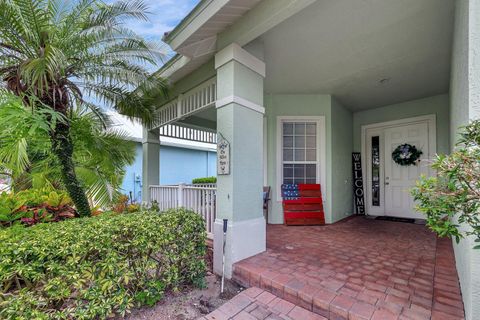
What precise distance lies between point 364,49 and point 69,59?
4.14 metres

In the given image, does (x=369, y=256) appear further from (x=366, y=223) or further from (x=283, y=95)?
(x=283, y=95)

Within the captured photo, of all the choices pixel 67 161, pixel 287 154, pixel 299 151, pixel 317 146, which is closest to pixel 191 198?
pixel 67 161

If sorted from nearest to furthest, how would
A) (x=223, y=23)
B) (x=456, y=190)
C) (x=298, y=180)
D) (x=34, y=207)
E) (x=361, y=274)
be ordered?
1. (x=456, y=190)
2. (x=361, y=274)
3. (x=223, y=23)
4. (x=34, y=207)
5. (x=298, y=180)

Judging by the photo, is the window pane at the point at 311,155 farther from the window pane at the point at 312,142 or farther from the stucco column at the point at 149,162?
the stucco column at the point at 149,162

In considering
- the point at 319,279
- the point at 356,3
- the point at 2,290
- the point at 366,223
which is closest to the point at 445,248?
the point at 366,223

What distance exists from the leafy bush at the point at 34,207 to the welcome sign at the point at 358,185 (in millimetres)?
6187

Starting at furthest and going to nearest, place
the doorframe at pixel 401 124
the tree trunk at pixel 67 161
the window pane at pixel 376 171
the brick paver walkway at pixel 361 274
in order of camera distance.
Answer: the window pane at pixel 376 171
the doorframe at pixel 401 124
the tree trunk at pixel 67 161
the brick paver walkway at pixel 361 274

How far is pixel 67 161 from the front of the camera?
3221 millimetres

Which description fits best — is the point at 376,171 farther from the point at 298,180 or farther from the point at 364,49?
the point at 364,49

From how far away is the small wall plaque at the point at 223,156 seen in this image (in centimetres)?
296

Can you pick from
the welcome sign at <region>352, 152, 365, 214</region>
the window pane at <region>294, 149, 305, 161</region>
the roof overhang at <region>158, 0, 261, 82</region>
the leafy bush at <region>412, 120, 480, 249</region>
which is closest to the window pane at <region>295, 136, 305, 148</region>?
the window pane at <region>294, 149, 305, 161</region>

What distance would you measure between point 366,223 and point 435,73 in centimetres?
317

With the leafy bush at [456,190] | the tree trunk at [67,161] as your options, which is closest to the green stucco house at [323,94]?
the leafy bush at [456,190]

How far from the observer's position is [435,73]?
416 centimetres
